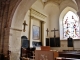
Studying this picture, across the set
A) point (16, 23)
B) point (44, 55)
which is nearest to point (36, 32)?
point (16, 23)

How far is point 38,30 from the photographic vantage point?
9.45 m

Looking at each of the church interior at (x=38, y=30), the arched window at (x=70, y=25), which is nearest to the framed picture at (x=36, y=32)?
the church interior at (x=38, y=30)

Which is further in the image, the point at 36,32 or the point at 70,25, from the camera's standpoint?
the point at 70,25

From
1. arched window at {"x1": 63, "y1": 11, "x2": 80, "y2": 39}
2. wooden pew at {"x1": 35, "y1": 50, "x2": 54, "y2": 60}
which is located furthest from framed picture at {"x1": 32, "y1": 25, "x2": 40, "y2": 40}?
wooden pew at {"x1": 35, "y1": 50, "x2": 54, "y2": 60}

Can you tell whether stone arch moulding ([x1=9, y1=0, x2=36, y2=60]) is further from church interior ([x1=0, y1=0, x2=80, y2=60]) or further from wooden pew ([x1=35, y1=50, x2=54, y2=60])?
wooden pew ([x1=35, y1=50, x2=54, y2=60])

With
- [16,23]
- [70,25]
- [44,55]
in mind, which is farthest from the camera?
[70,25]

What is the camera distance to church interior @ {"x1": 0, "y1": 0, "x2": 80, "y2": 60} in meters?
5.64

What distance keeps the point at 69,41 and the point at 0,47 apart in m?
6.13

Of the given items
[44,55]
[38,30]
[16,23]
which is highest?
[16,23]

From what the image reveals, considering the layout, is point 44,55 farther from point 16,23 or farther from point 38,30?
point 38,30

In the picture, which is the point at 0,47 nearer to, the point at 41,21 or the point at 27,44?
the point at 27,44

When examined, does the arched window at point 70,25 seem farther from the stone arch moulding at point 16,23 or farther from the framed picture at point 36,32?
the stone arch moulding at point 16,23

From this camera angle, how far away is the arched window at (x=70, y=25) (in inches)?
420

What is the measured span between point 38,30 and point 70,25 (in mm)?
3304
